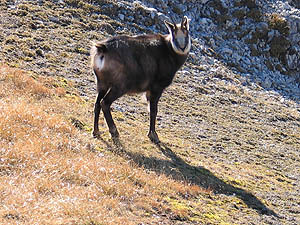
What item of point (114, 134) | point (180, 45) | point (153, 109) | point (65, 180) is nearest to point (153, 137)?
point (153, 109)

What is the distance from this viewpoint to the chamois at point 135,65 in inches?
392

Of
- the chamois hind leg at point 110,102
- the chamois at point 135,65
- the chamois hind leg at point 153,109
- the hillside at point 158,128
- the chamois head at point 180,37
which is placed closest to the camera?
the hillside at point 158,128

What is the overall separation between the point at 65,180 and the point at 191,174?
3.18 meters

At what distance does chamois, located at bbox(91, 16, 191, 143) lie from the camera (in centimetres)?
995

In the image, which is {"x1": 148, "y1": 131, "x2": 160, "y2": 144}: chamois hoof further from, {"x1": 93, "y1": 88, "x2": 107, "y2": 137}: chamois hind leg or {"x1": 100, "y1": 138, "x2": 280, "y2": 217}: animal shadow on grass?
{"x1": 93, "y1": 88, "x2": 107, "y2": 137}: chamois hind leg

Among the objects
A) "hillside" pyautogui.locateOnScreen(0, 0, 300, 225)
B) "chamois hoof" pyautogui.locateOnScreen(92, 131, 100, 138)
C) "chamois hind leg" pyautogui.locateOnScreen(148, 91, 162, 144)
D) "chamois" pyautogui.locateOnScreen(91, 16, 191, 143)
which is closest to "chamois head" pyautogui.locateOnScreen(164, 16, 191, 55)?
"chamois" pyautogui.locateOnScreen(91, 16, 191, 143)

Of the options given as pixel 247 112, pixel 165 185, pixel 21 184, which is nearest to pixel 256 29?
pixel 247 112

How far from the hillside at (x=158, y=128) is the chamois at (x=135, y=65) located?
33.7 inches

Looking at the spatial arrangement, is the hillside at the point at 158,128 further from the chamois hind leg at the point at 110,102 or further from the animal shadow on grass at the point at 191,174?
the chamois hind leg at the point at 110,102

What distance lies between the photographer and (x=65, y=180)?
714 cm

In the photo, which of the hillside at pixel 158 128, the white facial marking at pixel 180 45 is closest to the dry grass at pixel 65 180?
the hillside at pixel 158 128

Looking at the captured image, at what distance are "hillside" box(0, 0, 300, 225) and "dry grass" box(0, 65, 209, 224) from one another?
2 cm

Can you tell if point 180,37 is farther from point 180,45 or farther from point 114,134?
point 114,134

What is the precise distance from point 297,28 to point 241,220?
65.3ft
